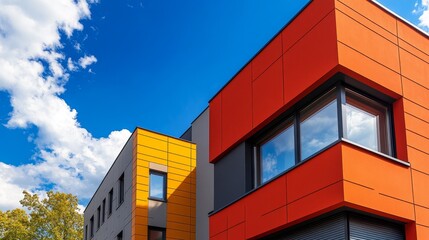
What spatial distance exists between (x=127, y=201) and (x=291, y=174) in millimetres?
13052

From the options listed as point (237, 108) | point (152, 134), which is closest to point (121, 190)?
point (152, 134)

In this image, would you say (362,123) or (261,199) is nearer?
(362,123)

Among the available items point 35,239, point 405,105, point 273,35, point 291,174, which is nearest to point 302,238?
point 291,174

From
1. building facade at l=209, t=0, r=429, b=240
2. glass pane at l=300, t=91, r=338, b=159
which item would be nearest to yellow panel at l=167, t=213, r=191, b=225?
building facade at l=209, t=0, r=429, b=240

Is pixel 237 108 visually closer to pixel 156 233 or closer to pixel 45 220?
pixel 156 233

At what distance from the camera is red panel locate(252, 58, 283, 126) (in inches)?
512

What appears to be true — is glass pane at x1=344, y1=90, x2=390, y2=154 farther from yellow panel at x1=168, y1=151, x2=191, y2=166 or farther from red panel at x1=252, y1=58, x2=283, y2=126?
yellow panel at x1=168, y1=151, x2=191, y2=166

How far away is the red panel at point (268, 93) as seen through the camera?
42.6 ft

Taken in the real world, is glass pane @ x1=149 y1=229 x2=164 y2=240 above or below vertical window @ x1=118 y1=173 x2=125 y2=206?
below

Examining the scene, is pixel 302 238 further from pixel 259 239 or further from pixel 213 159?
pixel 213 159

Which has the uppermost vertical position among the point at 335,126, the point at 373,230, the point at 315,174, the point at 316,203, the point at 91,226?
the point at 91,226

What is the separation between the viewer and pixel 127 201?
23.5 m

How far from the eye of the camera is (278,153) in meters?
13.3

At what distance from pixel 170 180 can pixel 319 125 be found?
13083mm
